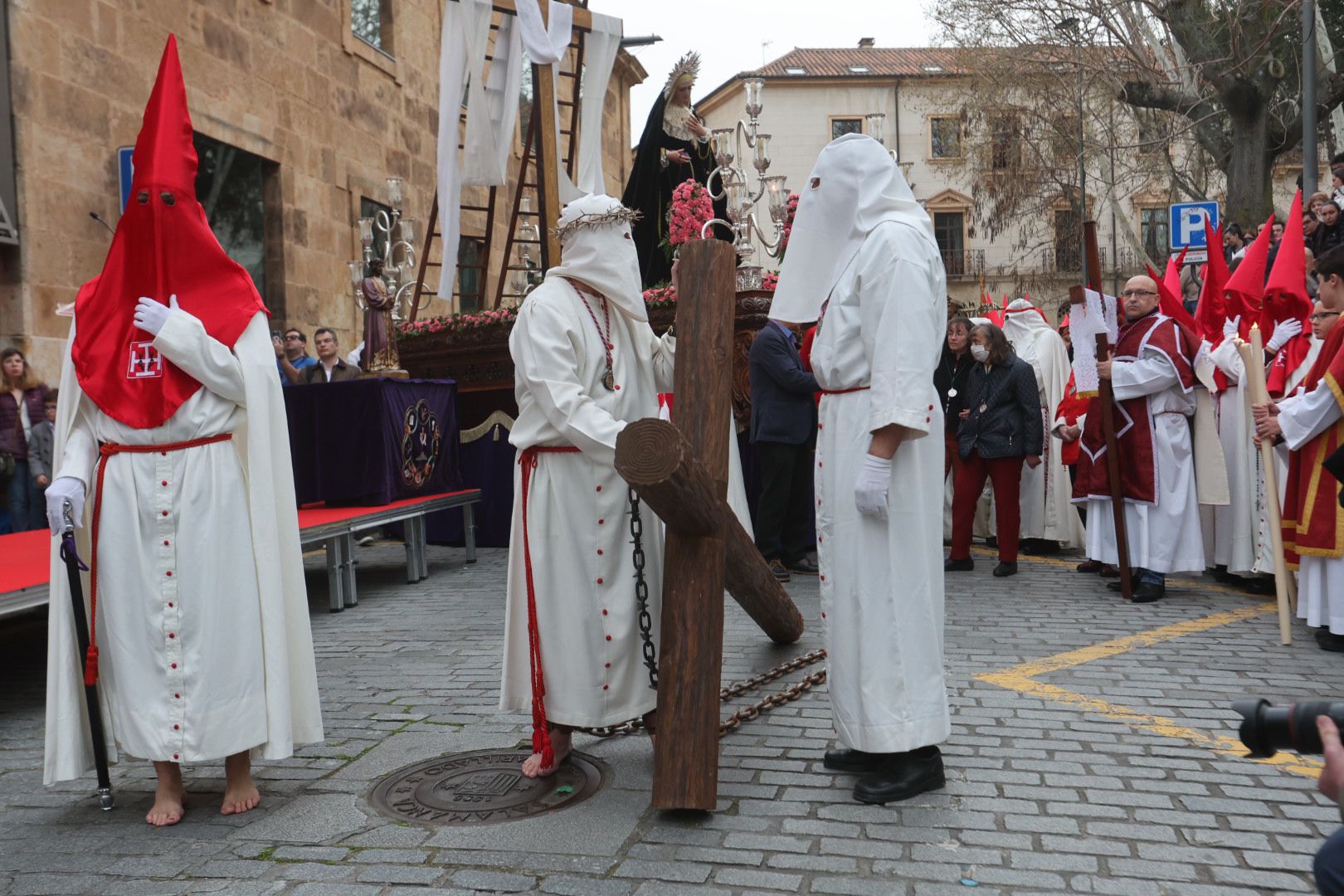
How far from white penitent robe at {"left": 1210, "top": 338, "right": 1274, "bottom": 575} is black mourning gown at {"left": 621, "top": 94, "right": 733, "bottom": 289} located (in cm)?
518

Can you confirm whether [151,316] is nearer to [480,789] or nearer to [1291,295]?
[480,789]

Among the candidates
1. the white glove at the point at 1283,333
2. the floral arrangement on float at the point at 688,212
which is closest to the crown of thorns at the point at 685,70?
the floral arrangement on float at the point at 688,212

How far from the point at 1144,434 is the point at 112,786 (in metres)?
6.43

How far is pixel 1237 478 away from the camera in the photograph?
26.2 feet

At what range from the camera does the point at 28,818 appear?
3785 millimetres

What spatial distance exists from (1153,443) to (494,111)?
22.1 ft

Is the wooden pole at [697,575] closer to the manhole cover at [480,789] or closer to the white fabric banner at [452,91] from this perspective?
the manhole cover at [480,789]

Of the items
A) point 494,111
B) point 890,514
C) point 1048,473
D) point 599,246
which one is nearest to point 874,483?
point 890,514

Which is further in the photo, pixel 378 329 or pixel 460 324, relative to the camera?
pixel 460 324

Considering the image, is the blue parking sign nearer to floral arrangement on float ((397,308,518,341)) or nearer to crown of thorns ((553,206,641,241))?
floral arrangement on float ((397,308,518,341))

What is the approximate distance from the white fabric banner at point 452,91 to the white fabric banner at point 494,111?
141mm

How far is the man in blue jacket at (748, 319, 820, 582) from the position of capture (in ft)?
26.1

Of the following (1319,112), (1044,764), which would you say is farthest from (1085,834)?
(1319,112)

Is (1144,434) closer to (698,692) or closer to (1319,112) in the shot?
(698,692)
